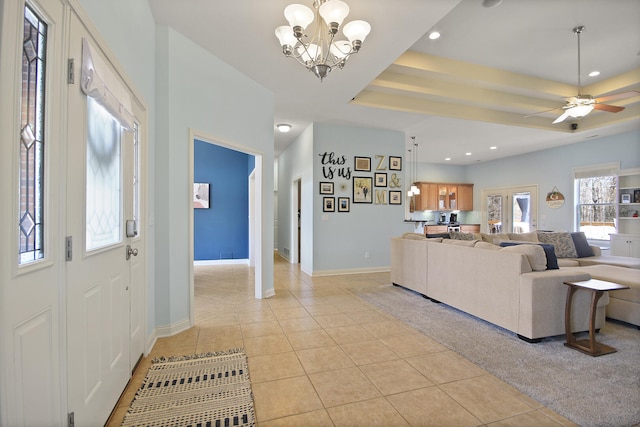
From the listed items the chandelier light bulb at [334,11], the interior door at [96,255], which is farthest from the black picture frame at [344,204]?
the interior door at [96,255]

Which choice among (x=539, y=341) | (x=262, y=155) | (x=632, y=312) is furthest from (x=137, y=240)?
(x=632, y=312)

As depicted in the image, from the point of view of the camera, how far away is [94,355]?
5.00ft

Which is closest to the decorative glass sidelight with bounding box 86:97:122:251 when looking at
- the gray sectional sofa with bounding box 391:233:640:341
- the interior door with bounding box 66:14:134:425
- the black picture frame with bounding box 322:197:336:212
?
the interior door with bounding box 66:14:134:425

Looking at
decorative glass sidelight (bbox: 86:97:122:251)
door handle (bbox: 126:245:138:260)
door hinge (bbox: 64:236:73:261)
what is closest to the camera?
door hinge (bbox: 64:236:73:261)

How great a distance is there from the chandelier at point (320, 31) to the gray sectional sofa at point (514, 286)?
8.05 feet

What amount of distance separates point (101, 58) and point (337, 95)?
3.13 m

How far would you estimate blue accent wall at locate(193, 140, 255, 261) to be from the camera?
21.9 ft

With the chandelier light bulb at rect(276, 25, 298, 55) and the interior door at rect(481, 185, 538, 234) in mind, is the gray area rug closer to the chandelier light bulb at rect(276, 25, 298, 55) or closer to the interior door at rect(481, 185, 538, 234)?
the chandelier light bulb at rect(276, 25, 298, 55)

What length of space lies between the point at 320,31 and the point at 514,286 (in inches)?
121

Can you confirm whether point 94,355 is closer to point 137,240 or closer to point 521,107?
point 137,240

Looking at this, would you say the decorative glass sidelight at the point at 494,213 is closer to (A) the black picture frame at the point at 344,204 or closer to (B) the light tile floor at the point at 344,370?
(A) the black picture frame at the point at 344,204

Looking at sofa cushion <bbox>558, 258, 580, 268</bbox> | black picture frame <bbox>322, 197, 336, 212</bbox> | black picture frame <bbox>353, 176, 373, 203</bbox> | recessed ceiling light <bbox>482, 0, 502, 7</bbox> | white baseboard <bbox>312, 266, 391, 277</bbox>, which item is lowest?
white baseboard <bbox>312, 266, 391, 277</bbox>

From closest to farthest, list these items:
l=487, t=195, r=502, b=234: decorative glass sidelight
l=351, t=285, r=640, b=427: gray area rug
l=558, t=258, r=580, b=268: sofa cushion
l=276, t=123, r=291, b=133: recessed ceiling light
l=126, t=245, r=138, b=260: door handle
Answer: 1. l=351, t=285, r=640, b=427: gray area rug
2. l=126, t=245, r=138, b=260: door handle
3. l=558, t=258, r=580, b=268: sofa cushion
4. l=276, t=123, r=291, b=133: recessed ceiling light
5. l=487, t=195, r=502, b=234: decorative glass sidelight

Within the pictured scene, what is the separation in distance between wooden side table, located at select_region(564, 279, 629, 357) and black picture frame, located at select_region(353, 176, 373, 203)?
367 centimetres
